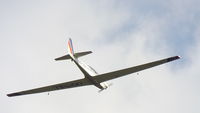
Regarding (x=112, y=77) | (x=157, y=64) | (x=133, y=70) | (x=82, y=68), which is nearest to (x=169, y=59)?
(x=157, y=64)

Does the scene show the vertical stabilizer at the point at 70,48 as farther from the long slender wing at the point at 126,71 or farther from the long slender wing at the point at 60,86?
the long slender wing at the point at 126,71

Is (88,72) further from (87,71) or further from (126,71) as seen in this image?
(126,71)

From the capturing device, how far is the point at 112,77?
51.1 meters

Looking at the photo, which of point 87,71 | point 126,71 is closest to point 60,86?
point 87,71

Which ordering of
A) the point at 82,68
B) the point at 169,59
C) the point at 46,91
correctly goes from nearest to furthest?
the point at 169,59
the point at 82,68
the point at 46,91

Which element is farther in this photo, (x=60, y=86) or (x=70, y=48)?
(x=70, y=48)

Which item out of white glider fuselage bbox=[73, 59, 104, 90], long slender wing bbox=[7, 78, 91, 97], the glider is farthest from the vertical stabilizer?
long slender wing bbox=[7, 78, 91, 97]

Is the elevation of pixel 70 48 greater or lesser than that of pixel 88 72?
greater

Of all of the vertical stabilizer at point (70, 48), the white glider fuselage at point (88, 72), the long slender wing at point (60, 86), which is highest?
the vertical stabilizer at point (70, 48)

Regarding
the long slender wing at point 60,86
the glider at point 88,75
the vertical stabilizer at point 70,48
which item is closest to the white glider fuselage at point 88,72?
the glider at point 88,75

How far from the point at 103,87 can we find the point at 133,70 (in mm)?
6450

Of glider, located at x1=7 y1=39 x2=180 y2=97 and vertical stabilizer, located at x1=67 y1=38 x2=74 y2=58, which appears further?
vertical stabilizer, located at x1=67 y1=38 x2=74 y2=58

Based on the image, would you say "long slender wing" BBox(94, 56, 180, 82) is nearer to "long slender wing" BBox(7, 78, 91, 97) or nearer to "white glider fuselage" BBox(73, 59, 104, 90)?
"white glider fuselage" BBox(73, 59, 104, 90)

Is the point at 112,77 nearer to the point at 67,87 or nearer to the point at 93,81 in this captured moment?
the point at 93,81
